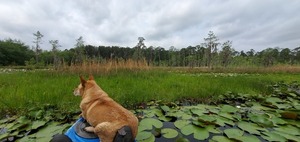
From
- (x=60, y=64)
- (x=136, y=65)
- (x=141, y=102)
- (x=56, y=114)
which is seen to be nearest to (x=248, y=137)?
(x=141, y=102)

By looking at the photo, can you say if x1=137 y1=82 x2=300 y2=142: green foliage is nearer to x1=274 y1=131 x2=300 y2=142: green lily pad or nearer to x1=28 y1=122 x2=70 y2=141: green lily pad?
x1=274 y1=131 x2=300 y2=142: green lily pad

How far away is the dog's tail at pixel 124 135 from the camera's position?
5.93 ft

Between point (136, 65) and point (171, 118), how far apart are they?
248 inches

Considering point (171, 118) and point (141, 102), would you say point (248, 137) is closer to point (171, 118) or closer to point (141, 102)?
point (171, 118)

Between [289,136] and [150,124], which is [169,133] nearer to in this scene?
[150,124]

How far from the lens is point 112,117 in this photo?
76.5 inches

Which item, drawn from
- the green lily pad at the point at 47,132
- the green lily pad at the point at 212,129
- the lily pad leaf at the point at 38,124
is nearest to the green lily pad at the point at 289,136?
the green lily pad at the point at 212,129

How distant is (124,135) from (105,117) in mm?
310

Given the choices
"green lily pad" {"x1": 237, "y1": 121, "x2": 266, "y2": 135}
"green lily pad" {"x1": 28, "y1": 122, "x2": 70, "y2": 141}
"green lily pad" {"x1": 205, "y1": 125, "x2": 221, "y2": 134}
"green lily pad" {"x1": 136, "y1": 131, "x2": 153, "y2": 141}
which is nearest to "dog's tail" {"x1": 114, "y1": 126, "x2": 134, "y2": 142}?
"green lily pad" {"x1": 136, "y1": 131, "x2": 153, "y2": 141}

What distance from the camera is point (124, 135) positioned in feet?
5.96

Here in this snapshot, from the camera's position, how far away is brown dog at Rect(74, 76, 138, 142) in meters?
1.85

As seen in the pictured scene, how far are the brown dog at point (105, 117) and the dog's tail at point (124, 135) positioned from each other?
0.03 meters

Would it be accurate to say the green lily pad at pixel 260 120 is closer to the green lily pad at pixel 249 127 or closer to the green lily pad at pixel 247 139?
the green lily pad at pixel 249 127

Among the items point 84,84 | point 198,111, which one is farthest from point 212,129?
point 84,84
